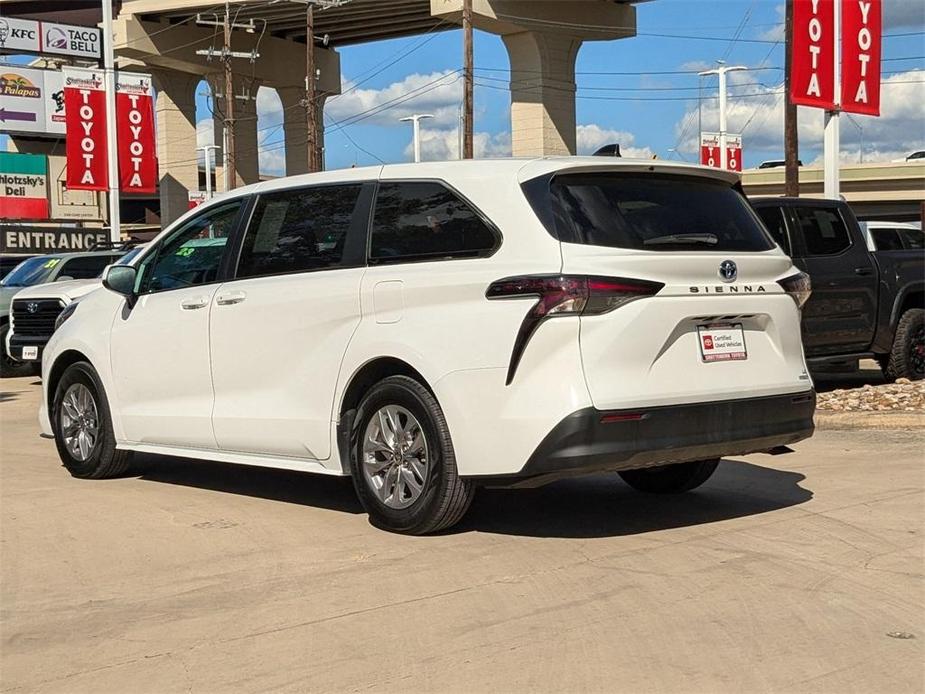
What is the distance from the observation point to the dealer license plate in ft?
21.0

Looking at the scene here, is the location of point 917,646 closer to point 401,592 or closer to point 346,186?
point 401,592

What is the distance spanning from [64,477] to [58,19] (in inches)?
3197

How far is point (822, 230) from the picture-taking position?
12867 mm

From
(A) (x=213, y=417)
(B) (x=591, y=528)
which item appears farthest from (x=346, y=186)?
(B) (x=591, y=528)

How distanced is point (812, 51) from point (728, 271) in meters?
12.1

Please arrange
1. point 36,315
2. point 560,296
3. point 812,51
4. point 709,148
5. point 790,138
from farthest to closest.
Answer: point 709,148, point 790,138, point 812,51, point 36,315, point 560,296

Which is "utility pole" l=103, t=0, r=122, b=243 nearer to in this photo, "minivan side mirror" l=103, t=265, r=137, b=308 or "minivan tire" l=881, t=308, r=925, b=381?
"minivan tire" l=881, t=308, r=925, b=381

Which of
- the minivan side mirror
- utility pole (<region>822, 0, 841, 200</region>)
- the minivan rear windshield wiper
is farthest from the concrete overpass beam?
the minivan rear windshield wiper

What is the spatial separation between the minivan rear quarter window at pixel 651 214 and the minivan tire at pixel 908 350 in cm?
707

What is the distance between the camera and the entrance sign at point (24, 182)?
75.8m

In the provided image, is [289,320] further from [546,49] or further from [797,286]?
[546,49]

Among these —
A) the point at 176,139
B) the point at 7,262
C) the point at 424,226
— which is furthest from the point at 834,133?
the point at 176,139

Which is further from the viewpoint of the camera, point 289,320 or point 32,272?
point 32,272

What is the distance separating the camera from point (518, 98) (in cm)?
4072
